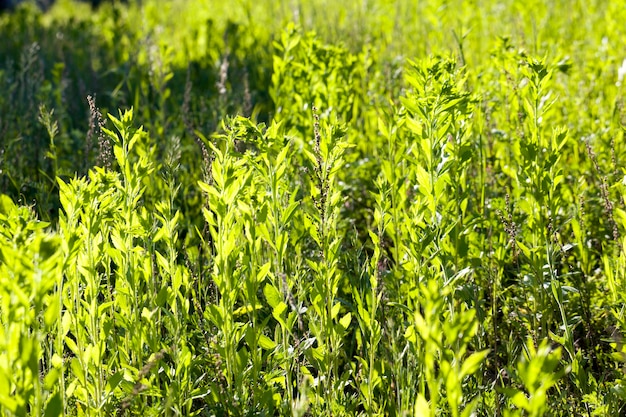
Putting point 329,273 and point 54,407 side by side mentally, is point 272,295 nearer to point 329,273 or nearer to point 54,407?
point 329,273

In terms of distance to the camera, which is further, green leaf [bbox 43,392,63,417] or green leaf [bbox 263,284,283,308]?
green leaf [bbox 263,284,283,308]

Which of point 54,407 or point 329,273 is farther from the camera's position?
point 329,273

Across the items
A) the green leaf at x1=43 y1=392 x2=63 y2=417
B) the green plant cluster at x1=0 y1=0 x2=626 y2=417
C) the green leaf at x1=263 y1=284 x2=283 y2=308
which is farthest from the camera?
the green leaf at x1=263 y1=284 x2=283 y2=308

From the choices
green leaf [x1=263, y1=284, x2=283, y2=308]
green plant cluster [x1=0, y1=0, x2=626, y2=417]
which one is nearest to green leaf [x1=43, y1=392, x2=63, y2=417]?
green plant cluster [x1=0, y1=0, x2=626, y2=417]

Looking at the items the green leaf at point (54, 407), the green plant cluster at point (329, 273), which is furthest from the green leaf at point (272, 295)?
the green leaf at point (54, 407)

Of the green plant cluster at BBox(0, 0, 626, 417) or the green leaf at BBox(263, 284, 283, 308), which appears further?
the green leaf at BBox(263, 284, 283, 308)

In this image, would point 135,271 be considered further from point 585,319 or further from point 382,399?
point 585,319

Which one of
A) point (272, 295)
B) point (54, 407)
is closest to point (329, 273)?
point (272, 295)

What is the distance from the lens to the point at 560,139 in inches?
92.0

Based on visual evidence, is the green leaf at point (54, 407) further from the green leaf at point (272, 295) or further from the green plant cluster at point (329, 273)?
the green leaf at point (272, 295)

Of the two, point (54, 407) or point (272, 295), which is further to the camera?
point (272, 295)

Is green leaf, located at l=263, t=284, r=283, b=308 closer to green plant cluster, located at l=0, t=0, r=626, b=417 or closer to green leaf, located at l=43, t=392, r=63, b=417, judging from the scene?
green plant cluster, located at l=0, t=0, r=626, b=417

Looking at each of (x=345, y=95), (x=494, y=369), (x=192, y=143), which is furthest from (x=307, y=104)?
(x=494, y=369)

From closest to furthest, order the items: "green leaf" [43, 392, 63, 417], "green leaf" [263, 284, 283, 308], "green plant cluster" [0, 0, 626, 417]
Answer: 1. "green leaf" [43, 392, 63, 417]
2. "green plant cluster" [0, 0, 626, 417]
3. "green leaf" [263, 284, 283, 308]
